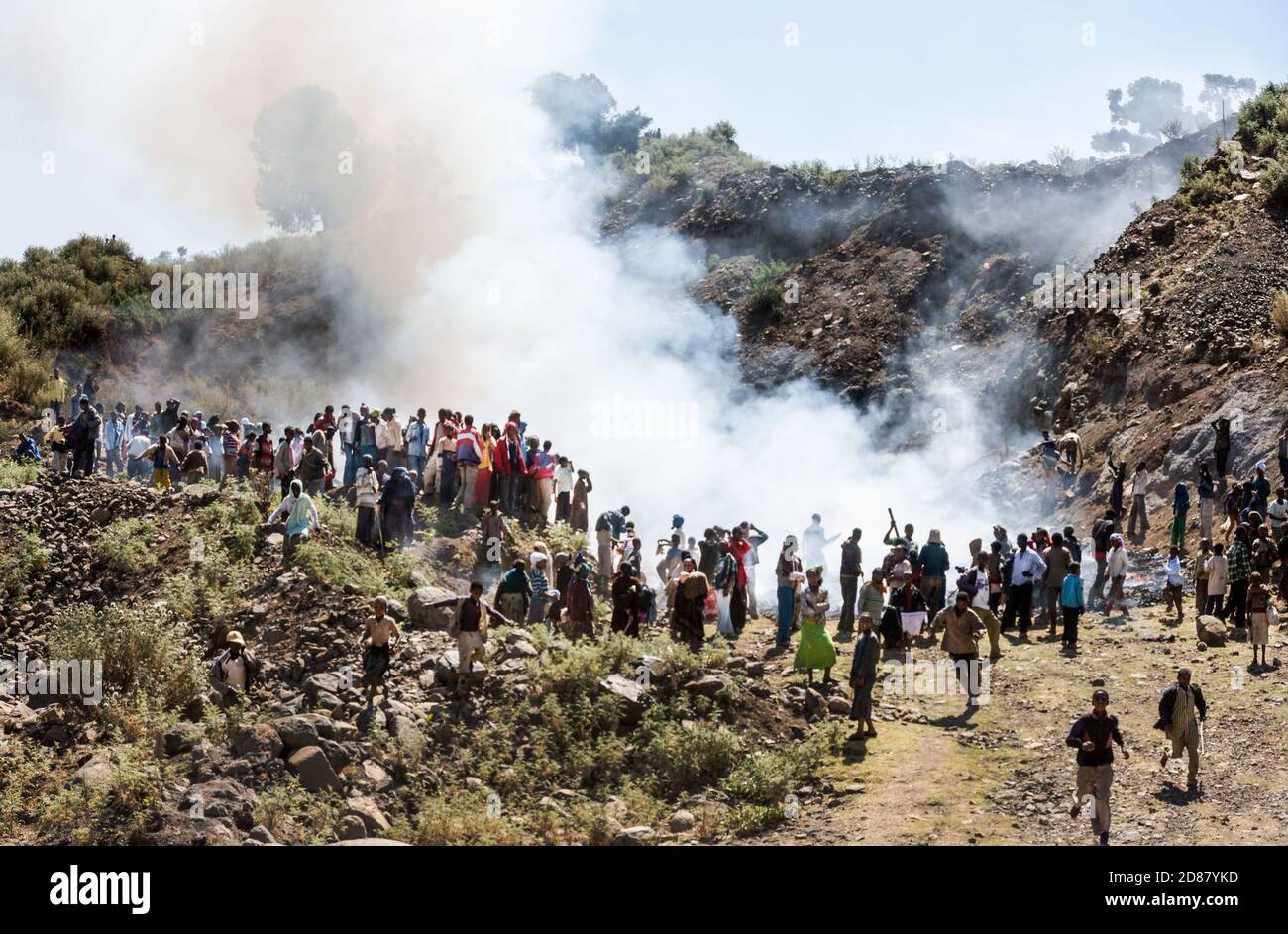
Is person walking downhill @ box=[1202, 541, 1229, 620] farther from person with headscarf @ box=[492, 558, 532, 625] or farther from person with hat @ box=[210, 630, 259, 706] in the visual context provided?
person with hat @ box=[210, 630, 259, 706]

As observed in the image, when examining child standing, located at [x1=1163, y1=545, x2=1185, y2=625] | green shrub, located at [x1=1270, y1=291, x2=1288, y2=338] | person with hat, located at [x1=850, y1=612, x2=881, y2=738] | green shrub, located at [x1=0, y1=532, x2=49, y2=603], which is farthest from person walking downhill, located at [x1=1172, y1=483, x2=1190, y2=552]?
green shrub, located at [x1=0, y1=532, x2=49, y2=603]

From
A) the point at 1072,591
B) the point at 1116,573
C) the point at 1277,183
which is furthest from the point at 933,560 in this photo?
the point at 1277,183

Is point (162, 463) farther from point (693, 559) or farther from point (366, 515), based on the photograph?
point (693, 559)

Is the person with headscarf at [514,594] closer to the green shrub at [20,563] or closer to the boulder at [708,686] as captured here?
the boulder at [708,686]

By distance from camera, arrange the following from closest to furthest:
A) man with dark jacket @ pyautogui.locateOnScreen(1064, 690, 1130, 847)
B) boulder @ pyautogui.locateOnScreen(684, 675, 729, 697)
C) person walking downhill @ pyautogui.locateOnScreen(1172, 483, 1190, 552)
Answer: man with dark jacket @ pyautogui.locateOnScreen(1064, 690, 1130, 847) < boulder @ pyautogui.locateOnScreen(684, 675, 729, 697) < person walking downhill @ pyautogui.locateOnScreen(1172, 483, 1190, 552)

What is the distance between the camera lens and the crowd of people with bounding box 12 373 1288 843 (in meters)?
15.4

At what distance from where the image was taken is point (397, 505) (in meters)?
17.5

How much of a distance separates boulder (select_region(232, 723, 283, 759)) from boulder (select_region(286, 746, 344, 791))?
0.77 ft

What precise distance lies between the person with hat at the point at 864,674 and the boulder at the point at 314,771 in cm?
491

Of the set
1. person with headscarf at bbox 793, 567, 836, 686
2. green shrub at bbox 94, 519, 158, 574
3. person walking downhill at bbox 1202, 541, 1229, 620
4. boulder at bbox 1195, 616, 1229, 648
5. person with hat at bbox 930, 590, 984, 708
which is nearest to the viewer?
person with hat at bbox 930, 590, 984, 708

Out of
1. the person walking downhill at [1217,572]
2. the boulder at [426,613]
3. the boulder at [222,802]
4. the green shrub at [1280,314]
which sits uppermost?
the green shrub at [1280,314]

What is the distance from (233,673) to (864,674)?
6.01m

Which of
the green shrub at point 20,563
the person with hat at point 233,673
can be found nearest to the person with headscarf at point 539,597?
the person with hat at point 233,673

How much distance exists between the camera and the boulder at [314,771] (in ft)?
41.7
